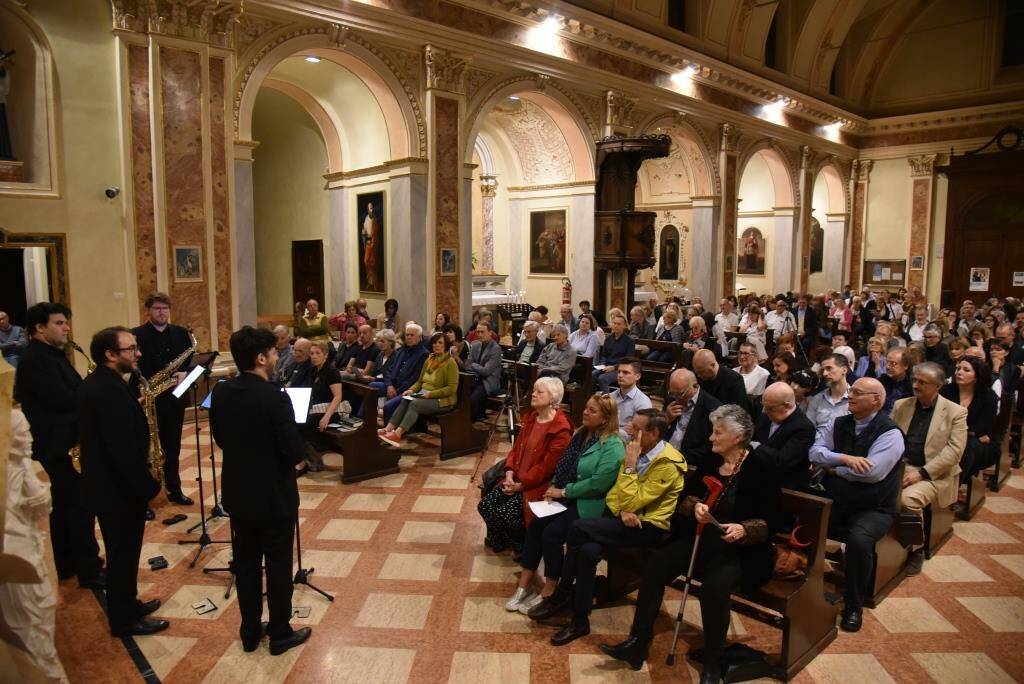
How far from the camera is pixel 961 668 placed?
4004mm

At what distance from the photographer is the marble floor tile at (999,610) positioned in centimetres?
447

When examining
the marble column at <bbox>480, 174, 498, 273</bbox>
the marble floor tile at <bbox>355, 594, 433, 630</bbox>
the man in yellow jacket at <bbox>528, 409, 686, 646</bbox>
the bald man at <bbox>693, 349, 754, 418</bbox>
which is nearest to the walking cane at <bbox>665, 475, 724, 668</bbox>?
the man in yellow jacket at <bbox>528, 409, 686, 646</bbox>

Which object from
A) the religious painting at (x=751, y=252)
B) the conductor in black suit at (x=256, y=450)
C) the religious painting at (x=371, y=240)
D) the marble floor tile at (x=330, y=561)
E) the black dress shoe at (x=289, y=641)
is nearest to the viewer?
the conductor in black suit at (x=256, y=450)

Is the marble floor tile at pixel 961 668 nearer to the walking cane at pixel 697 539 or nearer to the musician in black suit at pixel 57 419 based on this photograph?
the walking cane at pixel 697 539

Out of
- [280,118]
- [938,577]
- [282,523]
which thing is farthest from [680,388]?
[280,118]

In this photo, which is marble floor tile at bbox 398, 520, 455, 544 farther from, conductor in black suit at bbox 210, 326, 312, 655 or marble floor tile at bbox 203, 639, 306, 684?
conductor in black suit at bbox 210, 326, 312, 655

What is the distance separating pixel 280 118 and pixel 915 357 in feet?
46.2

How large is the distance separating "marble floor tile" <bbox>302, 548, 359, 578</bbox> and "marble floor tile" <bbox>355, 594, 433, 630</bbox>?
0.45 m

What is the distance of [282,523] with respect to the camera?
12.8ft

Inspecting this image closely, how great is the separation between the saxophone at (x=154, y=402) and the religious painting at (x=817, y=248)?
78.3 ft

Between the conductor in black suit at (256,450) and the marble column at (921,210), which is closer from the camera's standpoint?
the conductor in black suit at (256,450)

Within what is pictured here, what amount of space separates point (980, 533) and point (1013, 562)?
0.58 metres

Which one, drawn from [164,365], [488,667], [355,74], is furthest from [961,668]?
[355,74]

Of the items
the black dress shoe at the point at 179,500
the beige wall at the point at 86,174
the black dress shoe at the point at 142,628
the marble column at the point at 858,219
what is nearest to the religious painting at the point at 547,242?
the beige wall at the point at 86,174
